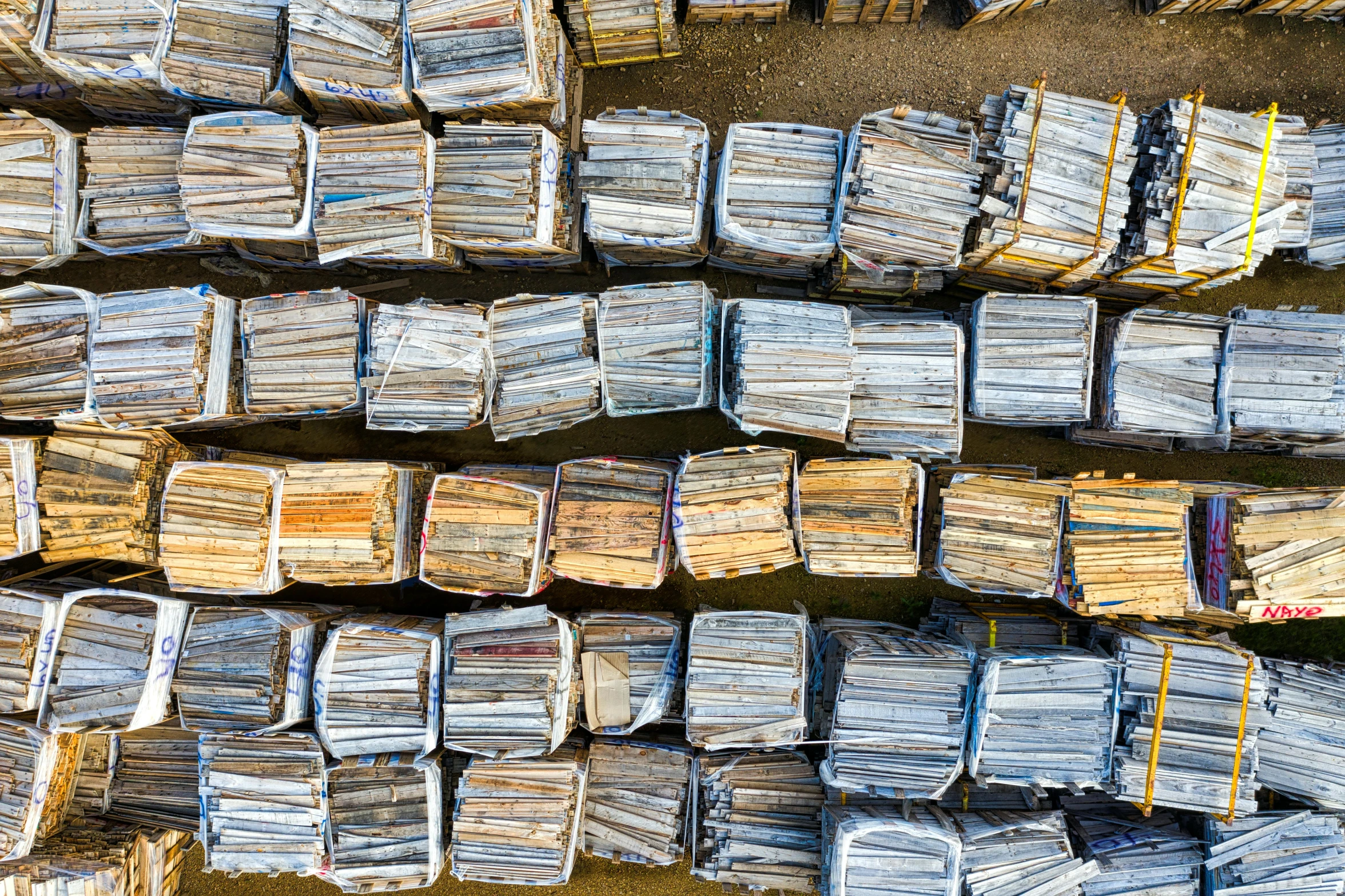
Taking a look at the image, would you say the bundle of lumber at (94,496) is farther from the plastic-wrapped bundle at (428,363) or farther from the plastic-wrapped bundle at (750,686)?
the plastic-wrapped bundle at (750,686)

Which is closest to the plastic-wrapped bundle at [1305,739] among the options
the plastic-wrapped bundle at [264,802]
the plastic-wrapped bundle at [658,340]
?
the plastic-wrapped bundle at [658,340]

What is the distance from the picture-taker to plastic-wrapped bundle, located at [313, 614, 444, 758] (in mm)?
13336

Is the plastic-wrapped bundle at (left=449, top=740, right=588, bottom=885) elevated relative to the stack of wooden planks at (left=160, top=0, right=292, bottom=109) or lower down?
lower down

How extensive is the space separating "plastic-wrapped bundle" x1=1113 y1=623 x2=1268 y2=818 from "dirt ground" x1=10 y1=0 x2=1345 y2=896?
2.92 metres

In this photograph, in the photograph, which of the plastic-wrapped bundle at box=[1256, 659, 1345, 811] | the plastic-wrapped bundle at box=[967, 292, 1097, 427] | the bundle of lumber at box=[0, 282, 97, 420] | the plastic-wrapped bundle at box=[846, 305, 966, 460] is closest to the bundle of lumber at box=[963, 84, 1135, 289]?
the plastic-wrapped bundle at box=[967, 292, 1097, 427]

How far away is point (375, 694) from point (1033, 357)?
41.5ft

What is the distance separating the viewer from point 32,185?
13.8 metres

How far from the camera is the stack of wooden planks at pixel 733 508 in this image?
42.5 feet

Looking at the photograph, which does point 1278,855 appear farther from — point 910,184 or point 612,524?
point 910,184

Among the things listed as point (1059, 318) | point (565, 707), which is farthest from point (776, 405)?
point (565, 707)

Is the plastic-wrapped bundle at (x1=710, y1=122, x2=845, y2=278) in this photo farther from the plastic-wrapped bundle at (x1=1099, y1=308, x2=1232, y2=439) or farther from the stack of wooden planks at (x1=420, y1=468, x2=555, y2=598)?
the stack of wooden planks at (x1=420, y1=468, x2=555, y2=598)

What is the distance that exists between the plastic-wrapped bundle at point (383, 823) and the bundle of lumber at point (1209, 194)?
50.2 feet

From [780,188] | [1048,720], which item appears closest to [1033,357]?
[780,188]

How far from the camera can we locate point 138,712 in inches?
521
